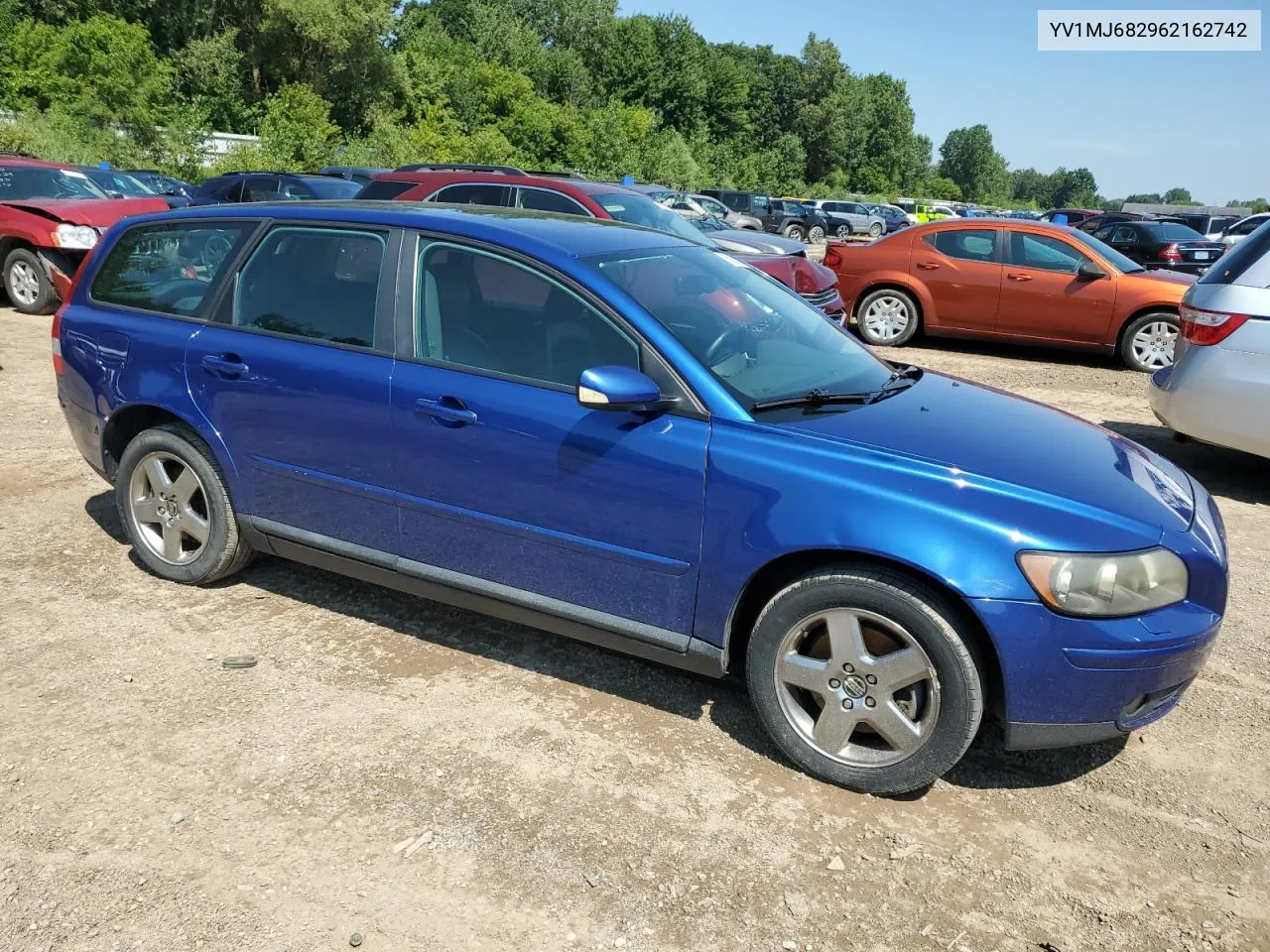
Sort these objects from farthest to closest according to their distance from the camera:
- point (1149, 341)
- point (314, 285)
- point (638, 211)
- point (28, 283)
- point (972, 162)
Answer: point (972, 162), point (28, 283), point (1149, 341), point (638, 211), point (314, 285)

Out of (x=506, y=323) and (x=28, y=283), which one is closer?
(x=506, y=323)

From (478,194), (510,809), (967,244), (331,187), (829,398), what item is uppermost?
(331,187)

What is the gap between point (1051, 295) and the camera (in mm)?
10609

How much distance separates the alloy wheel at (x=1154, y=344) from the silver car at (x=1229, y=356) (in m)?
4.50

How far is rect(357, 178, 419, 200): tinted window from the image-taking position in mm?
11414

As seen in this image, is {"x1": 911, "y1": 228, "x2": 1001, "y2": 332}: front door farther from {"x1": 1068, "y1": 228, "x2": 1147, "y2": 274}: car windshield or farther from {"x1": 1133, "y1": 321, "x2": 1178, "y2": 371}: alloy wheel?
{"x1": 1133, "y1": 321, "x2": 1178, "y2": 371}: alloy wheel

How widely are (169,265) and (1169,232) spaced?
1668 centimetres

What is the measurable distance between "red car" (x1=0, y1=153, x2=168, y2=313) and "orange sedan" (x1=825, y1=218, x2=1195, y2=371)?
8.13 metres

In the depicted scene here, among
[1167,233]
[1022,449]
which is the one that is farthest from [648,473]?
[1167,233]

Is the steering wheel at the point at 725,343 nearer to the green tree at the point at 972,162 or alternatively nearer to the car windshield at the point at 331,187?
the car windshield at the point at 331,187

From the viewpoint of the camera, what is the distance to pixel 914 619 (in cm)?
285

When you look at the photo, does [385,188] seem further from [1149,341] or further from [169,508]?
[1149,341]

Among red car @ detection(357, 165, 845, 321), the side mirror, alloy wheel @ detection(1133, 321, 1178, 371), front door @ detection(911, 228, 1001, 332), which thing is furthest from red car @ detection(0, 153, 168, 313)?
alloy wheel @ detection(1133, 321, 1178, 371)

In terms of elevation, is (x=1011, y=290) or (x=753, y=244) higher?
(x=753, y=244)
